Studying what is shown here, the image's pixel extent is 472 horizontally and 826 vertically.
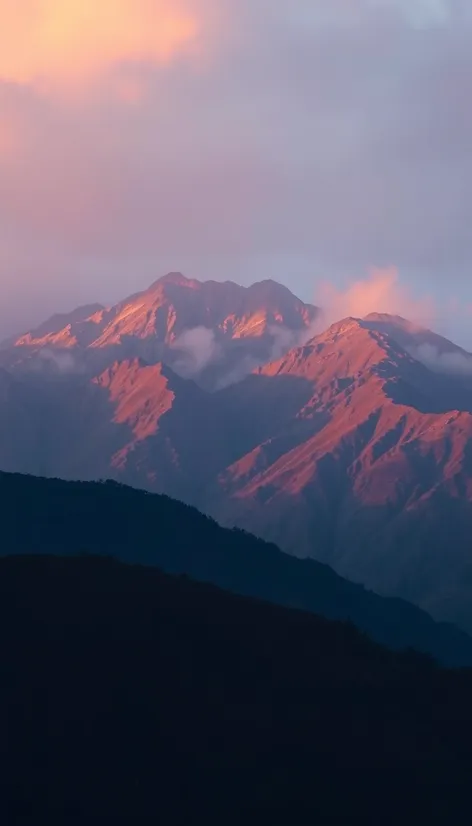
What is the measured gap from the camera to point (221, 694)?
66938 mm

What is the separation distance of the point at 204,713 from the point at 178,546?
285 feet

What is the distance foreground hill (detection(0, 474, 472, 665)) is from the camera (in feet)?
454

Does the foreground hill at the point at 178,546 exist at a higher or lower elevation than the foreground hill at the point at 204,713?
higher

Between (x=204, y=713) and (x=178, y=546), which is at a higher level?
(x=178, y=546)

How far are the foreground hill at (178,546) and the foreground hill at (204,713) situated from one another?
5548 centimetres

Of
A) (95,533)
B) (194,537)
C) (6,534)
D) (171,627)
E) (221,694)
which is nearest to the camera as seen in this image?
(221,694)

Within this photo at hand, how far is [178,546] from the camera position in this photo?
15138cm

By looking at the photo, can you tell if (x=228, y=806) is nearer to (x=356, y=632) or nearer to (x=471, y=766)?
(x=471, y=766)

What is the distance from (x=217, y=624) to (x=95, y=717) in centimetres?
1421

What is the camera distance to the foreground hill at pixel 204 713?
2275 inches

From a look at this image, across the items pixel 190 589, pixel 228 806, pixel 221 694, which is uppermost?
pixel 190 589

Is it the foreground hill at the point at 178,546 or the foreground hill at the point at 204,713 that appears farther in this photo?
the foreground hill at the point at 178,546

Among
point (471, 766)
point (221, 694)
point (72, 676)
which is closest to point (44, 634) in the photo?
point (72, 676)

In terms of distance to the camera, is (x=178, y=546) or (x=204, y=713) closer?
(x=204, y=713)
